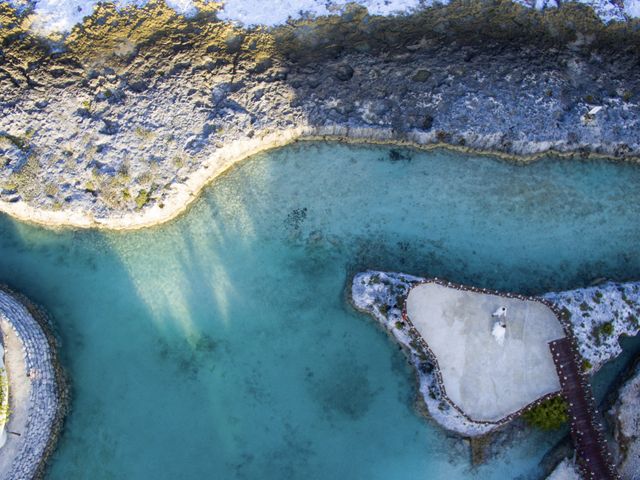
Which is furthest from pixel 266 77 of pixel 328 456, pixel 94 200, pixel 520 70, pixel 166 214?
pixel 328 456

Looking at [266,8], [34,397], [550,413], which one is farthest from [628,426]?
[266,8]

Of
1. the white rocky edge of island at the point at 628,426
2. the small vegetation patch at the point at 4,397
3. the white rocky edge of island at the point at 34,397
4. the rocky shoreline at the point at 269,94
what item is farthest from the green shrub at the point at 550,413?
the small vegetation patch at the point at 4,397

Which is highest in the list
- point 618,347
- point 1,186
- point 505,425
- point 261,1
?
point 261,1

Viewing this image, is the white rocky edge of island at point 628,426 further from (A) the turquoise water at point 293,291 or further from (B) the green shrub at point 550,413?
(A) the turquoise water at point 293,291

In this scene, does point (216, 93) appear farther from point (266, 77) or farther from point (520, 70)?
point (520, 70)

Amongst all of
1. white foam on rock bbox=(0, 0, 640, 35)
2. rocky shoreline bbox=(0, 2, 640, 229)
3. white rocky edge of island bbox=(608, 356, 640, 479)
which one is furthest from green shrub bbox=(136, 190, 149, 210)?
white rocky edge of island bbox=(608, 356, 640, 479)

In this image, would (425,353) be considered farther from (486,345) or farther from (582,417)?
(582,417)
